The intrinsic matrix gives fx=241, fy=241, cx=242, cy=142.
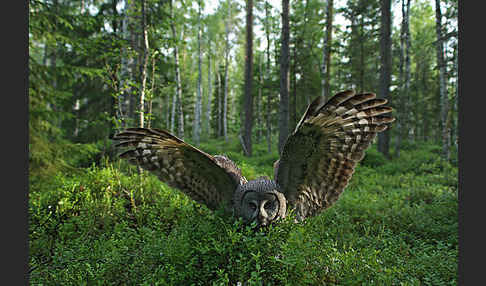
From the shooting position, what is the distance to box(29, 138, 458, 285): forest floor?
7.20 feet

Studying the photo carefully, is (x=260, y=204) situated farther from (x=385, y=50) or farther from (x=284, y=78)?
(x=385, y=50)

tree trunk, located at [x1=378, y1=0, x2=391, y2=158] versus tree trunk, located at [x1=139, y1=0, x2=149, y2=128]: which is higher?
tree trunk, located at [x1=378, y1=0, x2=391, y2=158]

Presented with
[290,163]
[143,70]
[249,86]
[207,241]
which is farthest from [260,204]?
[249,86]

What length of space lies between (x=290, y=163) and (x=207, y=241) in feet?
3.79

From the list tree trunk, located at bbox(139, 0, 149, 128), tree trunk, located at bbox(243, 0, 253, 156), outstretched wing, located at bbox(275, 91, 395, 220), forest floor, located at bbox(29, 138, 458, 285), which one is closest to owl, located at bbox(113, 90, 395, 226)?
outstretched wing, located at bbox(275, 91, 395, 220)

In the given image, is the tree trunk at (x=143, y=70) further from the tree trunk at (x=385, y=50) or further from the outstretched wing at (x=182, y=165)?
the tree trunk at (x=385, y=50)

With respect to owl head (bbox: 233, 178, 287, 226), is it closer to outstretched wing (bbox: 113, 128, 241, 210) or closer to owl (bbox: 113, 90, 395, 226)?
owl (bbox: 113, 90, 395, 226)

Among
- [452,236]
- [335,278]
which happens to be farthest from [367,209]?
[335,278]

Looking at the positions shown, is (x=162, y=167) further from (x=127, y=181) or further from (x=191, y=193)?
(x=127, y=181)

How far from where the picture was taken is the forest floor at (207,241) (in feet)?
7.20

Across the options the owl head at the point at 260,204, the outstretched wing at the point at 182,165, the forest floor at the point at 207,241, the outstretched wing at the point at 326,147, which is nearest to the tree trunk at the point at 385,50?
the forest floor at the point at 207,241

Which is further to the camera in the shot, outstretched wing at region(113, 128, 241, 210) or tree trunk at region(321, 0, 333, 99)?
tree trunk at region(321, 0, 333, 99)

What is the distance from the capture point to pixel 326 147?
2486 mm

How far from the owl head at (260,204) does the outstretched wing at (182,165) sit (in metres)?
0.20
